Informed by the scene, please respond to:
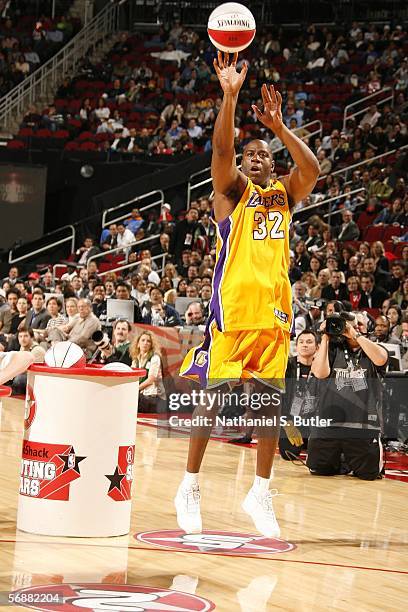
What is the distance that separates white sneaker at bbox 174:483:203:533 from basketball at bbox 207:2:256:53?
7.46 feet

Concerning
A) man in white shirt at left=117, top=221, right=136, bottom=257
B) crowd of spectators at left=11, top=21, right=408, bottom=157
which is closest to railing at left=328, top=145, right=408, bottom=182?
crowd of spectators at left=11, top=21, right=408, bottom=157

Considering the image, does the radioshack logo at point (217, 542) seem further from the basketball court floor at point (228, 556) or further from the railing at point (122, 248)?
the railing at point (122, 248)

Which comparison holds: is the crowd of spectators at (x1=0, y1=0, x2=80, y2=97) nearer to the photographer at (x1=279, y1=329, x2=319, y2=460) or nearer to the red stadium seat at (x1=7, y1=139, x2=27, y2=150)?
the red stadium seat at (x1=7, y1=139, x2=27, y2=150)

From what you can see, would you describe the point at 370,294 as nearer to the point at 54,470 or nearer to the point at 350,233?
the point at 350,233

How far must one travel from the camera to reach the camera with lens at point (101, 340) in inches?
427

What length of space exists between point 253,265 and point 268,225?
23 cm

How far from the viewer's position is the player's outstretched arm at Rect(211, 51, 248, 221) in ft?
17.0

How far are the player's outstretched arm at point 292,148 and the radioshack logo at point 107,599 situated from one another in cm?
224

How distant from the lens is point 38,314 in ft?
48.1

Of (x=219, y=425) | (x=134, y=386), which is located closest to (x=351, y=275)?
(x=219, y=425)

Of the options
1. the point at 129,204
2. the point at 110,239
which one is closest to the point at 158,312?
the point at 110,239

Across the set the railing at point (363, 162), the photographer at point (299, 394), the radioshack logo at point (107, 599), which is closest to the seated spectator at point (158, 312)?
the photographer at point (299, 394)

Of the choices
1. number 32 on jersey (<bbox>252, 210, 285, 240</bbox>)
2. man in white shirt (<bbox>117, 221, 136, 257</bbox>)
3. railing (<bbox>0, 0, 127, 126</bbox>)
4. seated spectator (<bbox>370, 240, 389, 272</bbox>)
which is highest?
railing (<bbox>0, 0, 127, 126</bbox>)

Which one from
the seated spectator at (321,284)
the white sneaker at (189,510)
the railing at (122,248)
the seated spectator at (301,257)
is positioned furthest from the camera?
the railing at (122,248)
